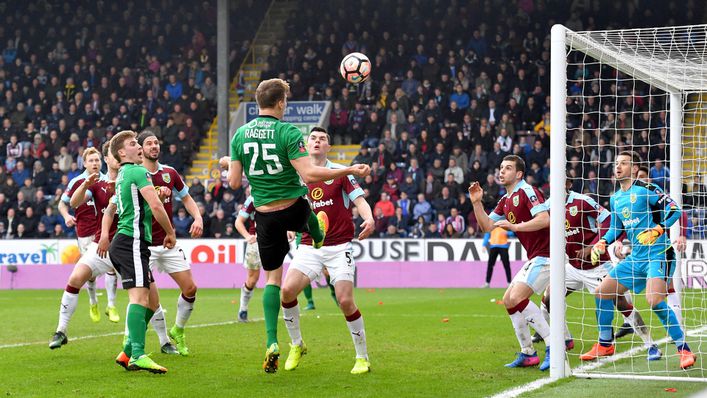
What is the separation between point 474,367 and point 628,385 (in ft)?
4.87

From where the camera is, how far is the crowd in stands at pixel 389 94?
82.1 ft

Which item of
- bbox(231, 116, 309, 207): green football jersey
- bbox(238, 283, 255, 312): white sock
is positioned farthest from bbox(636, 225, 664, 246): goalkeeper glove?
bbox(238, 283, 255, 312): white sock

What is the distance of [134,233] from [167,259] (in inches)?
65.2

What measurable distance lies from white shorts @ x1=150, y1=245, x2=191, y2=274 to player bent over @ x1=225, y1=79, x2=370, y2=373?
236 cm

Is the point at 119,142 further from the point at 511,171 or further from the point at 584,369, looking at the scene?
the point at 584,369

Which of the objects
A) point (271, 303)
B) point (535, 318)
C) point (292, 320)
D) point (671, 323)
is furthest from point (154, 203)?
point (671, 323)

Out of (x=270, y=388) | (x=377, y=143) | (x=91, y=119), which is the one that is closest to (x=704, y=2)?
(x=377, y=143)

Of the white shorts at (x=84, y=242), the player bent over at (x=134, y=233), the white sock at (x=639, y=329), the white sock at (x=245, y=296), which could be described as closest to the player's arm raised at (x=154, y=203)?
the player bent over at (x=134, y=233)

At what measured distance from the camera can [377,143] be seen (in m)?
→ 27.5

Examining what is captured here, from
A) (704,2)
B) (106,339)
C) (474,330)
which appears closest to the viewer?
(106,339)

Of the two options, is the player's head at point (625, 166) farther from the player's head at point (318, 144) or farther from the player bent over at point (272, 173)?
the player bent over at point (272, 173)

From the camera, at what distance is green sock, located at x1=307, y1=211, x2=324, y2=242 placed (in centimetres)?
819

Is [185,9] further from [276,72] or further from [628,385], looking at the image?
[628,385]

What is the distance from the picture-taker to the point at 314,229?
8234 millimetres
